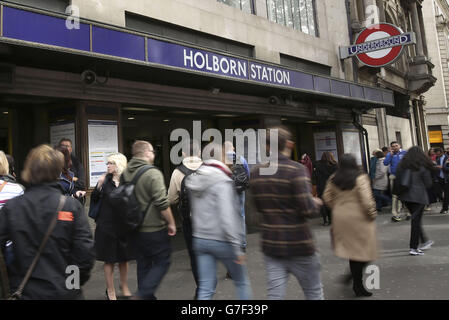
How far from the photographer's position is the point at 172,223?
387 cm

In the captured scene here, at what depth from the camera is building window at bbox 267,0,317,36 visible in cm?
1288

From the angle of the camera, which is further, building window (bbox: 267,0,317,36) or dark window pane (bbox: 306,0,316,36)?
dark window pane (bbox: 306,0,316,36)

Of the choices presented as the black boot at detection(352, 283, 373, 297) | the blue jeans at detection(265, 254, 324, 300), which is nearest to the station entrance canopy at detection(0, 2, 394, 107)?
the blue jeans at detection(265, 254, 324, 300)

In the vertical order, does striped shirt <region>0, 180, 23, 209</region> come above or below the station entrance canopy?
below

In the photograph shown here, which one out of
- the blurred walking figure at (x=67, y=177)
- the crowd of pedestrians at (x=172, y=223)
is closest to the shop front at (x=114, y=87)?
the blurred walking figure at (x=67, y=177)

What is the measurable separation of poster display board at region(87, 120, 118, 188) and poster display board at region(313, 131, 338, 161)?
9133 millimetres

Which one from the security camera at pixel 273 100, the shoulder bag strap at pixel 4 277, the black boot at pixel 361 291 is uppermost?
the security camera at pixel 273 100

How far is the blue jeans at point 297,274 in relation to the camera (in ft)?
10.5

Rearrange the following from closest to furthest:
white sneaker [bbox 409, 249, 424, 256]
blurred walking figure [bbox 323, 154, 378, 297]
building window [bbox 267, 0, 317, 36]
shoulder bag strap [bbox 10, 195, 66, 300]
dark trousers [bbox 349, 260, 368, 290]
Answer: shoulder bag strap [bbox 10, 195, 66, 300] < blurred walking figure [bbox 323, 154, 378, 297] < dark trousers [bbox 349, 260, 368, 290] < white sneaker [bbox 409, 249, 424, 256] < building window [bbox 267, 0, 317, 36]

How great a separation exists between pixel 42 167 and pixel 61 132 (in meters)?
5.44

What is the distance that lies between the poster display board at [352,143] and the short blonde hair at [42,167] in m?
13.4

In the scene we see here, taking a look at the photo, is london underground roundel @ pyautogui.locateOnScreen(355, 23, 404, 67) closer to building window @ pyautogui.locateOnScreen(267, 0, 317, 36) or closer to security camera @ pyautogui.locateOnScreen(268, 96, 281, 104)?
building window @ pyautogui.locateOnScreen(267, 0, 317, 36)

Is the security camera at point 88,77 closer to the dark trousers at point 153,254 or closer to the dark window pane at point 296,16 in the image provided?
the dark trousers at point 153,254

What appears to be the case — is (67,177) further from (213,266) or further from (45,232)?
(45,232)
